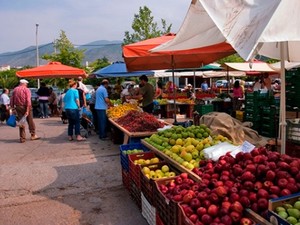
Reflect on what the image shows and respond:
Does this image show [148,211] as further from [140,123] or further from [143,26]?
[143,26]

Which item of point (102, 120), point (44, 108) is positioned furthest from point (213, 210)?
point (44, 108)

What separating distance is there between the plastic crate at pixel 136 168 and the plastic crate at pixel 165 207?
0.72 m

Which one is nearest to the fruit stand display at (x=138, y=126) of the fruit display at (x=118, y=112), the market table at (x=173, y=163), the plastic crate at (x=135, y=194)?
the market table at (x=173, y=163)

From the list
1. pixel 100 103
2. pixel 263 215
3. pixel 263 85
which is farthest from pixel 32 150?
pixel 263 85

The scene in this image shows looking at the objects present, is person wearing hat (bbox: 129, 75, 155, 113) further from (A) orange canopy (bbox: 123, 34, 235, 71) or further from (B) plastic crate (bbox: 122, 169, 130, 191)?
(B) plastic crate (bbox: 122, 169, 130, 191)

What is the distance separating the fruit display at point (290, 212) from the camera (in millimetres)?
2316

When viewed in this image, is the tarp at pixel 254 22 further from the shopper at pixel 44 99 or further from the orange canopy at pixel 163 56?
the shopper at pixel 44 99

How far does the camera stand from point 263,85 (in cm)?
1376

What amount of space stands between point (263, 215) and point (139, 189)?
Result: 2.14 m

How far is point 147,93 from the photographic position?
10.4 metres

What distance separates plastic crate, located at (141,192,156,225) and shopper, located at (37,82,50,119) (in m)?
13.3

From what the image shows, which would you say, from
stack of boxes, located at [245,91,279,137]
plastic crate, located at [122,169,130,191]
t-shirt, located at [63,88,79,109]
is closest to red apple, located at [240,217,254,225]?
plastic crate, located at [122,169,130,191]

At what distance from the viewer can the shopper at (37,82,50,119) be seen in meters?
16.3

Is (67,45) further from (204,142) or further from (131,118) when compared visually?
(204,142)
